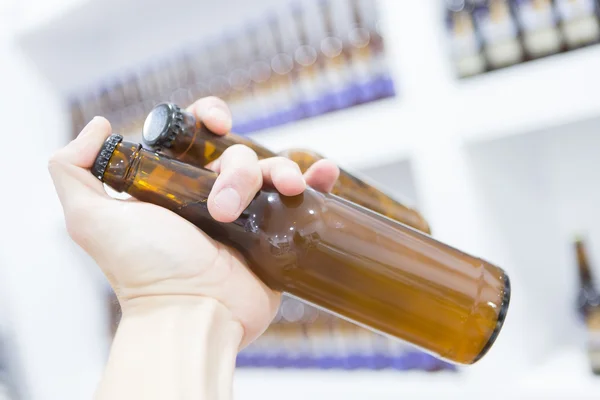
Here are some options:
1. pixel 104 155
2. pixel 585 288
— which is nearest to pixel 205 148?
pixel 104 155

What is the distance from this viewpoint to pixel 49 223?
1.84m

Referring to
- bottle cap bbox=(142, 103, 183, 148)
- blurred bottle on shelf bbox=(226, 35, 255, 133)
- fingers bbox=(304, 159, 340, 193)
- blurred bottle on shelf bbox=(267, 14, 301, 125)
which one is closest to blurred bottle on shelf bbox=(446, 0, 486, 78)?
blurred bottle on shelf bbox=(267, 14, 301, 125)

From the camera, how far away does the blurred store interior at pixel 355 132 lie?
1.11 m

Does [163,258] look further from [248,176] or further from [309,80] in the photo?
[309,80]

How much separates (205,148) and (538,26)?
795mm

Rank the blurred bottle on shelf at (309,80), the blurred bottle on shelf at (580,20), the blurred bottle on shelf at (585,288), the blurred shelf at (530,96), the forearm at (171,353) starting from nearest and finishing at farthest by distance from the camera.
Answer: the forearm at (171,353)
the blurred shelf at (530,96)
the blurred bottle on shelf at (580,20)
the blurred bottle on shelf at (585,288)
the blurred bottle on shelf at (309,80)

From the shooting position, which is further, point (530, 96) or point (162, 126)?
point (530, 96)

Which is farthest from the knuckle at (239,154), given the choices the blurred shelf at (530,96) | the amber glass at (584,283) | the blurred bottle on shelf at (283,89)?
the amber glass at (584,283)

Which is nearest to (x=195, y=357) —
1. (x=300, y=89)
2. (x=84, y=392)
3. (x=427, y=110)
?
(x=427, y=110)

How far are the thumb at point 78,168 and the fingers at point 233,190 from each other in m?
0.12

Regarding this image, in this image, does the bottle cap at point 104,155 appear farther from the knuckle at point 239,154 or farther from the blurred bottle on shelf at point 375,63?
the blurred bottle on shelf at point 375,63

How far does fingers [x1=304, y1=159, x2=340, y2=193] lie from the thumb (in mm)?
203

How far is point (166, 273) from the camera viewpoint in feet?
1.74

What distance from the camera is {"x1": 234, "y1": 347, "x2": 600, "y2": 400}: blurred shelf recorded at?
1075mm
